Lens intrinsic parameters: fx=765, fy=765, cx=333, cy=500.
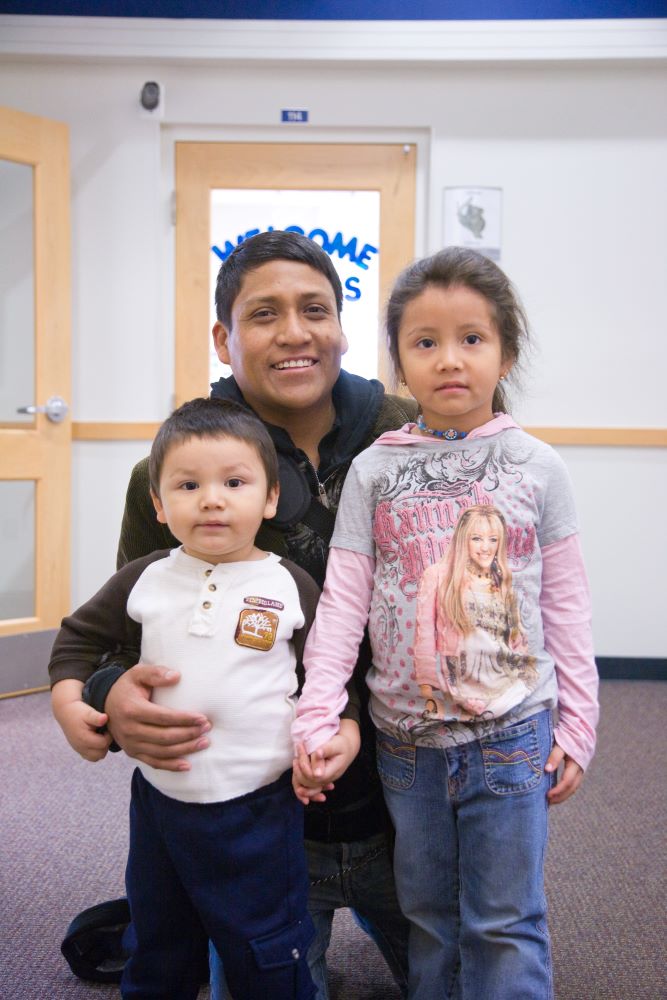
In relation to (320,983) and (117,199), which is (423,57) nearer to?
(117,199)

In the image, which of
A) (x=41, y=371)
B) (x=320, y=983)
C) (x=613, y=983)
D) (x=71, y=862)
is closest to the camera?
(x=320, y=983)

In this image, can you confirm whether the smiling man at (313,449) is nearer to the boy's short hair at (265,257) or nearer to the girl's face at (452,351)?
the boy's short hair at (265,257)

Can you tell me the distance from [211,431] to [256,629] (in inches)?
10.1

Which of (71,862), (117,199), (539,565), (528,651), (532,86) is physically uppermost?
(532,86)

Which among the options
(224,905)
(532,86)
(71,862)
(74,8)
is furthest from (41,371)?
(224,905)

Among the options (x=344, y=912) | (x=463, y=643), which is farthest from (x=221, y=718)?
(x=344, y=912)

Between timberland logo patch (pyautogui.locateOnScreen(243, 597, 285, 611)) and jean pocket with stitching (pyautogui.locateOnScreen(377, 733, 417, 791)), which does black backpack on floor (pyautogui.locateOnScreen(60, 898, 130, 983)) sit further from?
timberland logo patch (pyautogui.locateOnScreen(243, 597, 285, 611))

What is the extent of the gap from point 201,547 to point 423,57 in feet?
9.25

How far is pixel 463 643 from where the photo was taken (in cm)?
94

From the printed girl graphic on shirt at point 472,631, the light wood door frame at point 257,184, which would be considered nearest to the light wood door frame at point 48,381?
the light wood door frame at point 257,184

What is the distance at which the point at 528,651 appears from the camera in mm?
960

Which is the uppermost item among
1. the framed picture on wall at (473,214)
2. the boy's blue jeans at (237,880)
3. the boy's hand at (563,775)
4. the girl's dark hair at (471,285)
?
the framed picture on wall at (473,214)

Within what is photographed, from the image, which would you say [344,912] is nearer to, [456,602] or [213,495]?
[456,602]

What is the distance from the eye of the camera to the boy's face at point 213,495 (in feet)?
3.10
